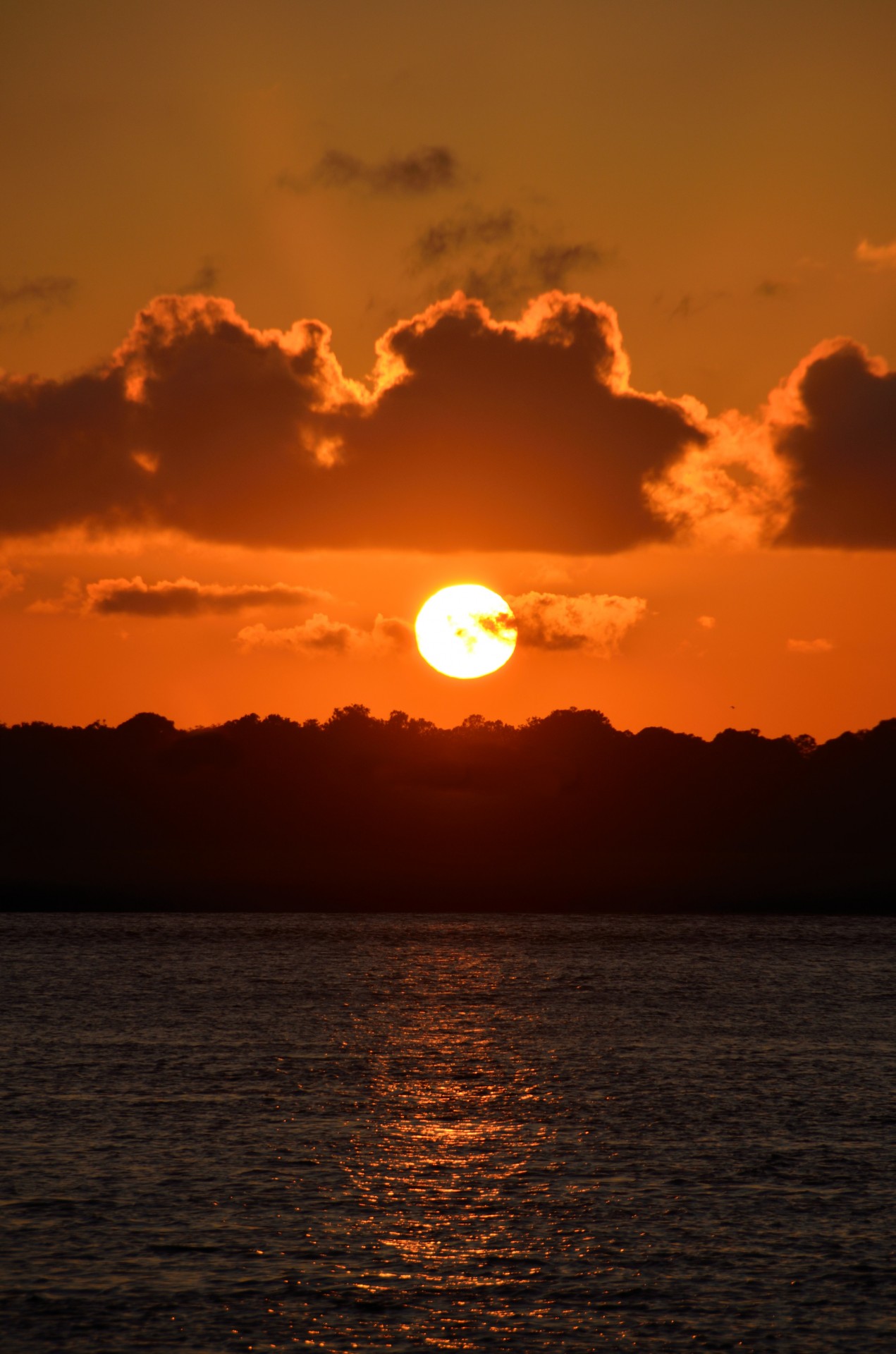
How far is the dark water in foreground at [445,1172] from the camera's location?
2309 centimetres

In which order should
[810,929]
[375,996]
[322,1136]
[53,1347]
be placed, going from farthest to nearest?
1. [810,929]
2. [375,996]
3. [322,1136]
4. [53,1347]

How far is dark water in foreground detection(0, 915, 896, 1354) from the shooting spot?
75.8 ft

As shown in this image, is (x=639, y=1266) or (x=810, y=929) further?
(x=810, y=929)

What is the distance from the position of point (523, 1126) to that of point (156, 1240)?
14.3 meters

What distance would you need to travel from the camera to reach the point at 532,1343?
21812 mm

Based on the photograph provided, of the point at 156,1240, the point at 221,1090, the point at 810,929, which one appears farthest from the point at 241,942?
the point at 156,1240

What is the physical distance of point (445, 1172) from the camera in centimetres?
3341

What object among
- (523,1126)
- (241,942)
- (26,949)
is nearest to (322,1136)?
(523,1126)

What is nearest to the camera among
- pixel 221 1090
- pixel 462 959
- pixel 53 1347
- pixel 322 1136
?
pixel 53 1347

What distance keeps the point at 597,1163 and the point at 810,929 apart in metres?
106

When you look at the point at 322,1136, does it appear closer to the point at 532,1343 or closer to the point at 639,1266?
the point at 639,1266

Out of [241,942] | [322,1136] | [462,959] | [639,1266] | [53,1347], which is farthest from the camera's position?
[241,942]

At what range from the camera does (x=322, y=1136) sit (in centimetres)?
3738

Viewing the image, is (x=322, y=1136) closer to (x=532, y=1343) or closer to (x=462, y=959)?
(x=532, y=1343)
